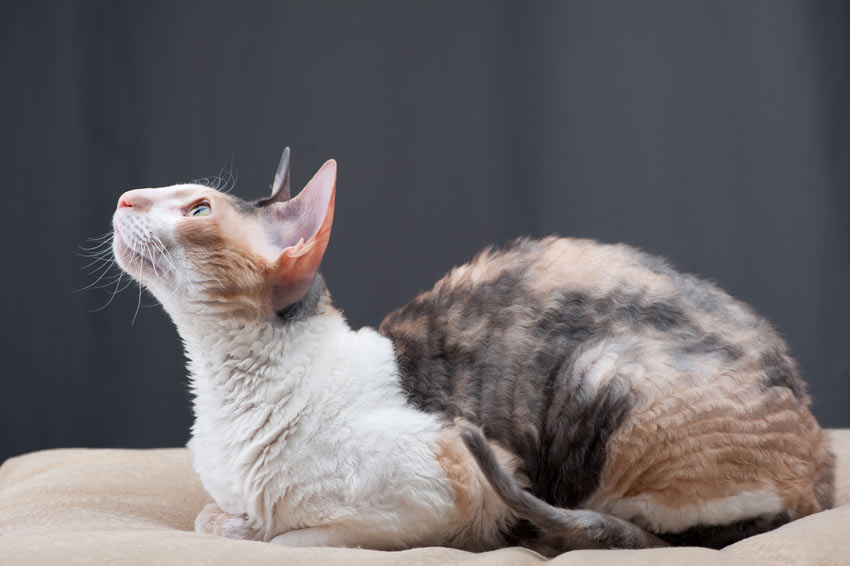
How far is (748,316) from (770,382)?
0.13m

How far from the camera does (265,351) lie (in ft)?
4.67

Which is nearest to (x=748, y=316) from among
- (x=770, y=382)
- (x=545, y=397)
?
(x=770, y=382)

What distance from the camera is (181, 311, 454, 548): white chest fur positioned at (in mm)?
1351

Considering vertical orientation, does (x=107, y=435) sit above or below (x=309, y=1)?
below

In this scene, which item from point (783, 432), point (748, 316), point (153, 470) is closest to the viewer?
point (783, 432)

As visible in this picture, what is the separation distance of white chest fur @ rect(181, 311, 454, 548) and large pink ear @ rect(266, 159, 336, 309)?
0.07 m

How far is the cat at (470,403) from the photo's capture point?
134 centimetres

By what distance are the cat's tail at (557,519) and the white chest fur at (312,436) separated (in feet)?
0.47

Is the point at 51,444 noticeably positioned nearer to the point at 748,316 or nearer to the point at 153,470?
the point at 153,470

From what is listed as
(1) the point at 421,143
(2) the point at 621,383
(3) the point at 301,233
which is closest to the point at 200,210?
(3) the point at 301,233

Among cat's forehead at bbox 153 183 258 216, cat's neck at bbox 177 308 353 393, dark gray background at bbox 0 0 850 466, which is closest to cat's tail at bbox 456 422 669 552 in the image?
cat's neck at bbox 177 308 353 393

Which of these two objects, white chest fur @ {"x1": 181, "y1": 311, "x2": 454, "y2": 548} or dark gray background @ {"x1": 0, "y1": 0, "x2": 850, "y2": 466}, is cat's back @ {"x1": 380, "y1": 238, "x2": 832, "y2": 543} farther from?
dark gray background @ {"x1": 0, "y1": 0, "x2": 850, "y2": 466}

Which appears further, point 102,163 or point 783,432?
point 102,163

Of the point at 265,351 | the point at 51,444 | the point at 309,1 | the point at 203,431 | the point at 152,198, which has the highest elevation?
the point at 309,1
